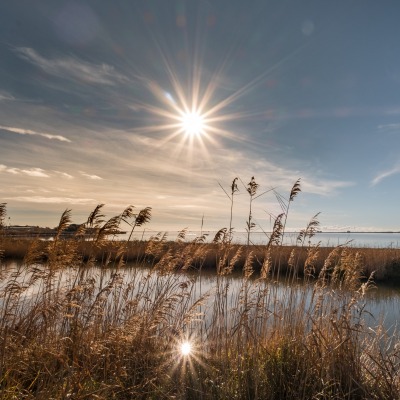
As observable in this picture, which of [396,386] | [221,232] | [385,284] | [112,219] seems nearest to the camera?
[396,386]

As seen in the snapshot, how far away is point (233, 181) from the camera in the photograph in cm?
528

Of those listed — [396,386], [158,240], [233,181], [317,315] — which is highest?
[233,181]

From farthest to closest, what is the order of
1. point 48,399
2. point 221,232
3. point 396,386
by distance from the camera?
point 221,232 < point 396,386 < point 48,399

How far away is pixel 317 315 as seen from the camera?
6.11 m

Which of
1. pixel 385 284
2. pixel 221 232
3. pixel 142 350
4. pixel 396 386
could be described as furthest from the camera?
pixel 385 284

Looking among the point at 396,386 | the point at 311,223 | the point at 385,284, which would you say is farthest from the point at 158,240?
the point at 385,284

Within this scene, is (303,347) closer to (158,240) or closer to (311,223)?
(311,223)

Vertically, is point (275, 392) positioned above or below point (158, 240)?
below

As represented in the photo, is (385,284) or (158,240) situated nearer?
(158,240)

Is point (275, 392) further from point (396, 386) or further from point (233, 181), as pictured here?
point (233, 181)

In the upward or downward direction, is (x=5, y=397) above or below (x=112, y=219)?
below

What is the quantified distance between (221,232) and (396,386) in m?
3.14

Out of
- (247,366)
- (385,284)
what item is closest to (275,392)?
(247,366)

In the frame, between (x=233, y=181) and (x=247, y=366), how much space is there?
2560 millimetres
